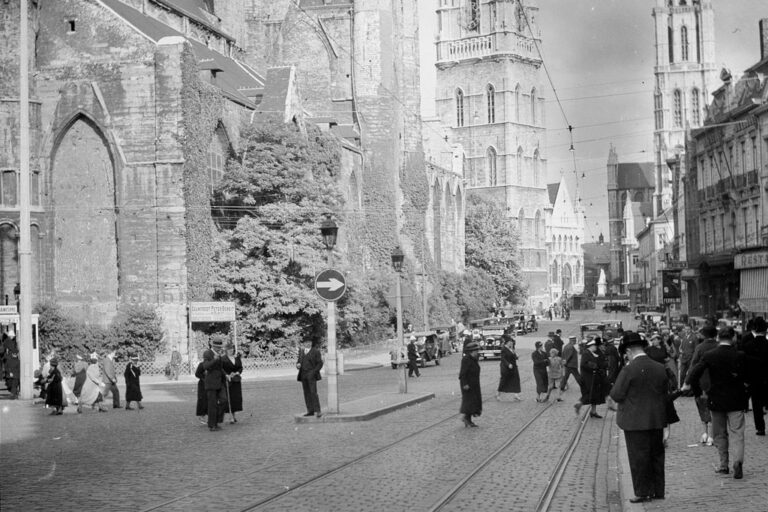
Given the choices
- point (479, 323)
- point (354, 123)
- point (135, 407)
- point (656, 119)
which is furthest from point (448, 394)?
point (656, 119)

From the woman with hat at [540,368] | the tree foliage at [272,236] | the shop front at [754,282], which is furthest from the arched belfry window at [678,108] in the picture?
the woman with hat at [540,368]

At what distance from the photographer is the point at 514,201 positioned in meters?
137

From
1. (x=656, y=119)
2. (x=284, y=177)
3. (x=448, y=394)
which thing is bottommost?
(x=448, y=394)

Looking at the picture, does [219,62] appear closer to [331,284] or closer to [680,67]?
[331,284]

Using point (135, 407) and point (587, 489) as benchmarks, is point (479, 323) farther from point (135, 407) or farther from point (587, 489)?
point (587, 489)

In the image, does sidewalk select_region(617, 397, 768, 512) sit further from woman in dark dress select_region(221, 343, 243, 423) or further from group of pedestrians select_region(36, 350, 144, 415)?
group of pedestrians select_region(36, 350, 144, 415)

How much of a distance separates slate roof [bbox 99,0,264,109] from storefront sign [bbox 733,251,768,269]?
22912 mm

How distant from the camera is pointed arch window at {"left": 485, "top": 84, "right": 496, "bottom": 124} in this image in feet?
447

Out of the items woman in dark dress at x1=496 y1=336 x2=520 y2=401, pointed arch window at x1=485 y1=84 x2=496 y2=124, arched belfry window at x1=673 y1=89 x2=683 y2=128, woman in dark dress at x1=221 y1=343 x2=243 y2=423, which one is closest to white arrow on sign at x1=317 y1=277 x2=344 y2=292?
woman in dark dress at x1=221 y1=343 x2=243 y2=423

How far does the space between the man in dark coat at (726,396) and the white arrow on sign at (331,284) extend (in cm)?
951

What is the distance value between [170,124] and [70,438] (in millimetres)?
26260

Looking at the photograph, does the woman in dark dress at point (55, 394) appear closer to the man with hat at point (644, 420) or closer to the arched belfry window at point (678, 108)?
the man with hat at point (644, 420)

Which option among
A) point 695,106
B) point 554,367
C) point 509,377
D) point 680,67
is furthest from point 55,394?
point 680,67

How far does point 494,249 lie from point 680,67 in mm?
73932
